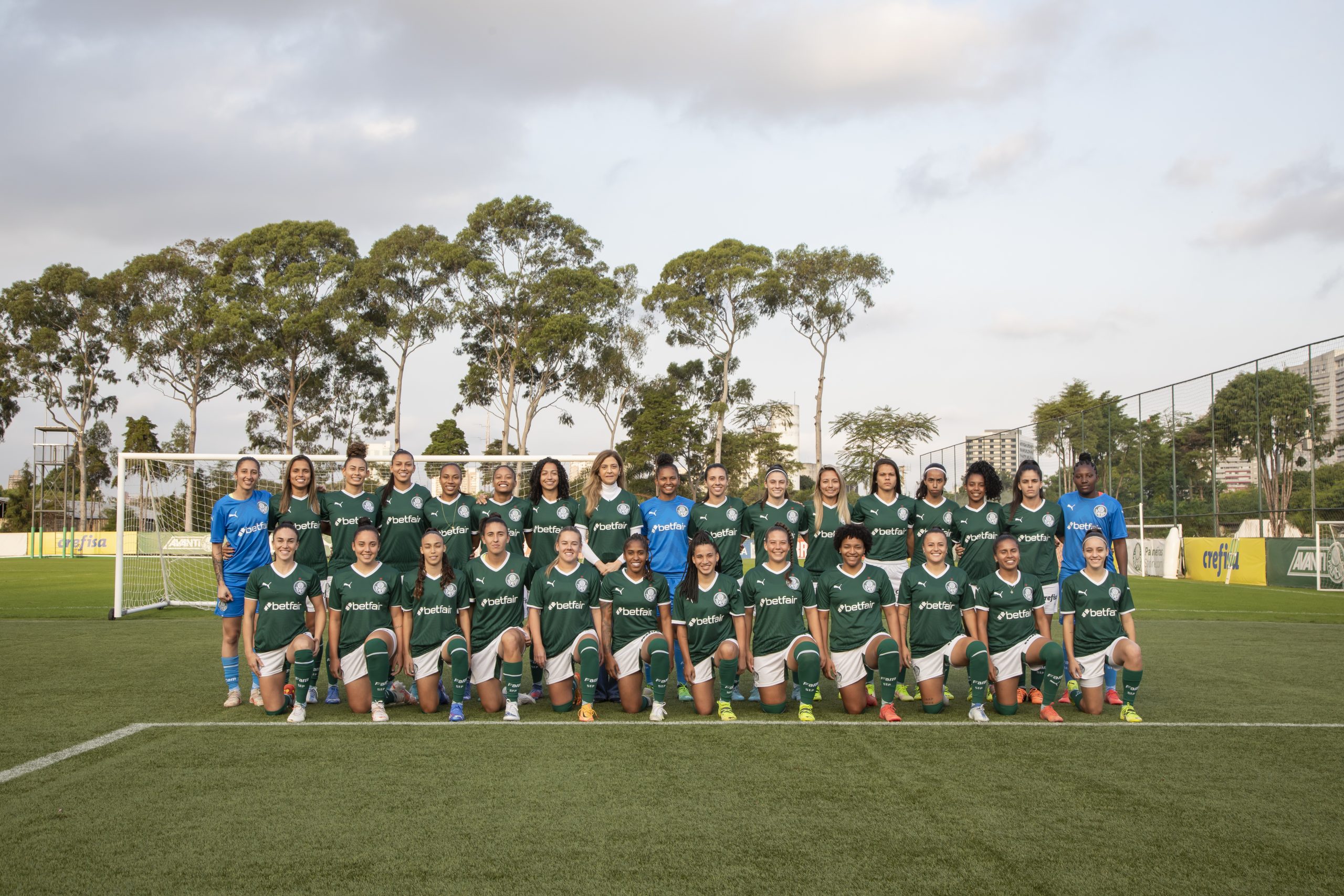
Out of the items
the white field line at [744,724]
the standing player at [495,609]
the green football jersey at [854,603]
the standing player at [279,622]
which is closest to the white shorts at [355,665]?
the standing player at [279,622]

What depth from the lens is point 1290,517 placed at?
19.0m

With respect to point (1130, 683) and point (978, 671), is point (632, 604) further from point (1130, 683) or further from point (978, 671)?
point (1130, 683)

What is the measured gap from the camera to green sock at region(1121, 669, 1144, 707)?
Result: 5621mm

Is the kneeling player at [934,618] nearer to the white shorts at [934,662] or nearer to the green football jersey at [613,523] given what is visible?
the white shorts at [934,662]

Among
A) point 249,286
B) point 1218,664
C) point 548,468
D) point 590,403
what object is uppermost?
point 249,286

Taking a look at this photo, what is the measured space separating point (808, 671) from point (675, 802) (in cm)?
198

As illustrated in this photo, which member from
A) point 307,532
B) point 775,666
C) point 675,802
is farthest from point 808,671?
point 307,532

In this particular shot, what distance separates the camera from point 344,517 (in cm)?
651

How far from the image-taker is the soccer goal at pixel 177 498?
460 inches

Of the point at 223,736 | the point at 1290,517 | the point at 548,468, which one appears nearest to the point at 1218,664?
the point at 548,468

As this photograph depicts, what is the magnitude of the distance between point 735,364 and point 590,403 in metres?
6.35

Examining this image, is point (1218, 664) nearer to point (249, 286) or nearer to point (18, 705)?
point (18, 705)

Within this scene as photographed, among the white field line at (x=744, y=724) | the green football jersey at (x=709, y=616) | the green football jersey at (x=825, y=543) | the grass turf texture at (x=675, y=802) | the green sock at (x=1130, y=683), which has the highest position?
the green football jersey at (x=825, y=543)

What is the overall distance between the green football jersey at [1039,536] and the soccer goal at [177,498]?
17.4ft
